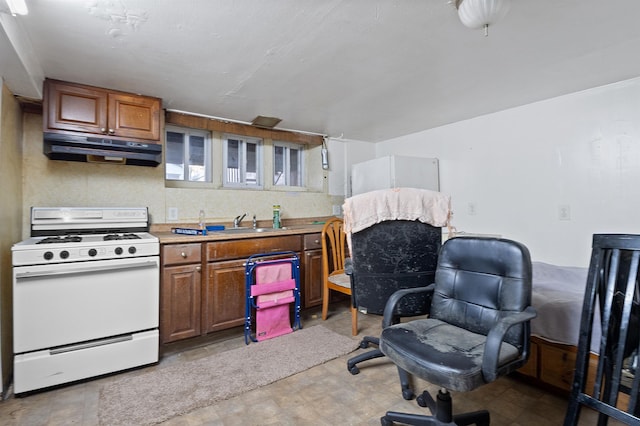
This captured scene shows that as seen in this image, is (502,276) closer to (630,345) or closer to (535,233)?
(630,345)

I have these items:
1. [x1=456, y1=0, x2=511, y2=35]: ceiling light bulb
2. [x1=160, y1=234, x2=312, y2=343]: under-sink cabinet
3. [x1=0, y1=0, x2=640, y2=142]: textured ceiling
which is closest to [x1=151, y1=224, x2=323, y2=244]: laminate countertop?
[x1=160, y1=234, x2=312, y2=343]: under-sink cabinet

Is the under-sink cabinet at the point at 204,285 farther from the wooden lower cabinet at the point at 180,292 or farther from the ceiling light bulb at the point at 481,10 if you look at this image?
the ceiling light bulb at the point at 481,10

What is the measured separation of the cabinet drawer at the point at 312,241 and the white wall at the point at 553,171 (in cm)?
162

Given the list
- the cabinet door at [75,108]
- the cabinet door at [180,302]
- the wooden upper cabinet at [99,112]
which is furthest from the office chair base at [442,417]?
the cabinet door at [75,108]

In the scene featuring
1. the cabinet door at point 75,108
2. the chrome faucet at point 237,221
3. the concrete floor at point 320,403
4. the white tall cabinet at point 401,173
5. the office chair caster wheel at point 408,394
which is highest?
the cabinet door at point 75,108

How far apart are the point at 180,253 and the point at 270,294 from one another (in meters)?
0.81

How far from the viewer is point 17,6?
1.27 m

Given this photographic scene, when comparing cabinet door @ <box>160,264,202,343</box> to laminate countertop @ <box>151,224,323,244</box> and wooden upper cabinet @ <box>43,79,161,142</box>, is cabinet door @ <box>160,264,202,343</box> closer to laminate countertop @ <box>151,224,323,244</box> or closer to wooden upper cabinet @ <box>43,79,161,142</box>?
laminate countertop @ <box>151,224,323,244</box>

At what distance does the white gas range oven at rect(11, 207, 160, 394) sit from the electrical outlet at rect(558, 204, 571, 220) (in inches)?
131

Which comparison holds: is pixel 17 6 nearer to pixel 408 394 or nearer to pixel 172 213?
pixel 172 213

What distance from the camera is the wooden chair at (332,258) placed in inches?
112

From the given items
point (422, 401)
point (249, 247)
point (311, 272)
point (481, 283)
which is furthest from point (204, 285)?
point (481, 283)

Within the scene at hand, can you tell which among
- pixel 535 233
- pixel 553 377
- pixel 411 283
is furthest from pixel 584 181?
pixel 411 283

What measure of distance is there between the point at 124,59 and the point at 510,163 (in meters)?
3.32
